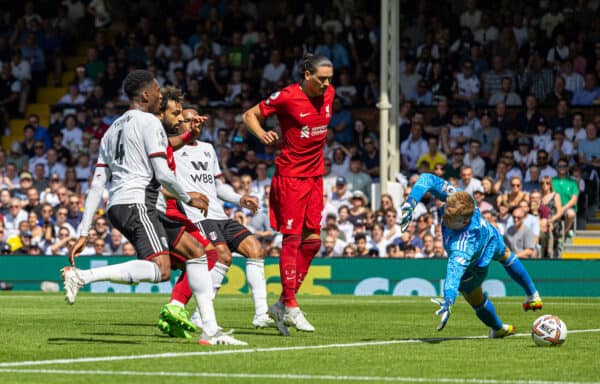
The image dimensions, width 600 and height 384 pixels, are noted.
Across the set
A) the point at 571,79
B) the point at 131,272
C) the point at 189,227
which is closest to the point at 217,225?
the point at 189,227

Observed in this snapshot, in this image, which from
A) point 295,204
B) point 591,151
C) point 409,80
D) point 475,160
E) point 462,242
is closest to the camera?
point 462,242

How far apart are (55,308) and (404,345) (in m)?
7.08

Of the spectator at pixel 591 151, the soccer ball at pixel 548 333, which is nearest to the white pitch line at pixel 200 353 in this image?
the soccer ball at pixel 548 333

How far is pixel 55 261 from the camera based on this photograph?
23906 millimetres

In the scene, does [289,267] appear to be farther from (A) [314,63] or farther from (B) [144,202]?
(B) [144,202]

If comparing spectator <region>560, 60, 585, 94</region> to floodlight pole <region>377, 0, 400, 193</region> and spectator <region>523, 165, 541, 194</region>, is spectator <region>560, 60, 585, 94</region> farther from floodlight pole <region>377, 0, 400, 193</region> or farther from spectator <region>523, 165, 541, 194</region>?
floodlight pole <region>377, 0, 400, 193</region>

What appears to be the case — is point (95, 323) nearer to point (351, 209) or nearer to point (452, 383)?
point (452, 383)

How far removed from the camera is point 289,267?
40.2 ft

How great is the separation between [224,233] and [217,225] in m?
0.11

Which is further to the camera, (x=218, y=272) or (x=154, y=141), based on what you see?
(x=218, y=272)

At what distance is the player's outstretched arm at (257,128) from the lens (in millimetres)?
11805

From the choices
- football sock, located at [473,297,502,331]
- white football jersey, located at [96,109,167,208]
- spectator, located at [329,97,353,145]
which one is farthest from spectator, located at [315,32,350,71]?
white football jersey, located at [96,109,167,208]

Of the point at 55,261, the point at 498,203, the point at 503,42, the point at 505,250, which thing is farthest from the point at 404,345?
the point at 503,42

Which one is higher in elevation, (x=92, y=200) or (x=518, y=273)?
(x=92, y=200)
